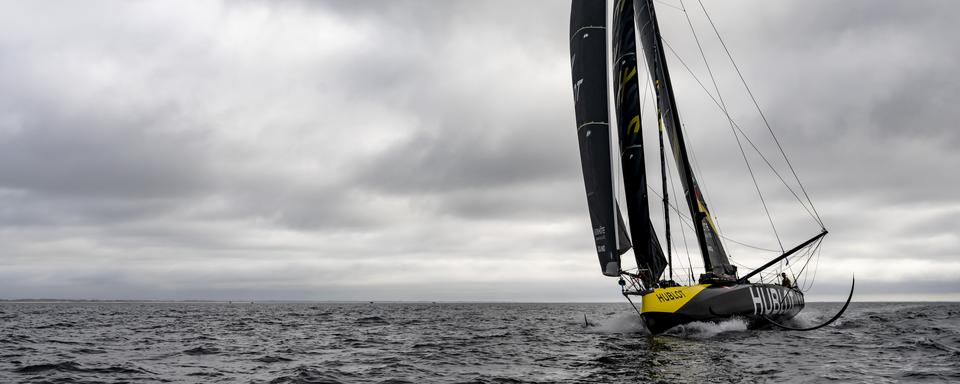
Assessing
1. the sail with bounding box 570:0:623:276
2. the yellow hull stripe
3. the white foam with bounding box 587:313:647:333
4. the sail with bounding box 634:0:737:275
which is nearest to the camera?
the yellow hull stripe

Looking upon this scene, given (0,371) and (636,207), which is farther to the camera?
(636,207)

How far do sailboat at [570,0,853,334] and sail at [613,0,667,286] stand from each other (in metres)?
0.04

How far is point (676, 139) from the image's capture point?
1099 inches

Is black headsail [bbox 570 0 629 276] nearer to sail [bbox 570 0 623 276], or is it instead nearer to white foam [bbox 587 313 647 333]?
sail [bbox 570 0 623 276]

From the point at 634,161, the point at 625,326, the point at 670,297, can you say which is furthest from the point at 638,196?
the point at 625,326

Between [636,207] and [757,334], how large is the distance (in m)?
6.56

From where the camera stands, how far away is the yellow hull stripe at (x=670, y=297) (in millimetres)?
21453

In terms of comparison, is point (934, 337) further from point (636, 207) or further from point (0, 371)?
point (0, 371)

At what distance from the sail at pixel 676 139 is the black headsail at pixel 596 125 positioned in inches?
101

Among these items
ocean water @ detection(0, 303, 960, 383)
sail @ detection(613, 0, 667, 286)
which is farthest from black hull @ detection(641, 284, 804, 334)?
sail @ detection(613, 0, 667, 286)

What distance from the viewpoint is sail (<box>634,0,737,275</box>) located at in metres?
26.4

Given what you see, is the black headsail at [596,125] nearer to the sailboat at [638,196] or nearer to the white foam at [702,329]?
the sailboat at [638,196]

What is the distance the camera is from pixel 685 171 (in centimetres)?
2656

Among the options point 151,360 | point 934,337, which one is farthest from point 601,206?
point 151,360
